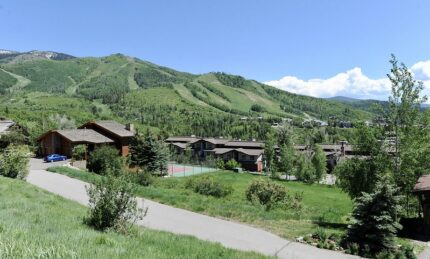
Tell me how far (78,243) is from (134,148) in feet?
143

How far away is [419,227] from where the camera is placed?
57.4 ft

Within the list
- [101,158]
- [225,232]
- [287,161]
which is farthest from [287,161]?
[225,232]

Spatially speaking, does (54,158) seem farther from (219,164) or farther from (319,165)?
(319,165)

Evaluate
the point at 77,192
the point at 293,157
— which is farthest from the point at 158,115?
the point at 77,192

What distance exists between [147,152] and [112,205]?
3971 cm

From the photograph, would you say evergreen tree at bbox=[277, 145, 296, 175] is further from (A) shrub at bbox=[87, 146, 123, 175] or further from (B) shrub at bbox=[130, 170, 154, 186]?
(B) shrub at bbox=[130, 170, 154, 186]

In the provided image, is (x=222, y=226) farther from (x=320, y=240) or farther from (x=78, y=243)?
(x=78, y=243)

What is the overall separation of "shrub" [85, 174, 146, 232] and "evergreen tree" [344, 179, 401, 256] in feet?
25.4

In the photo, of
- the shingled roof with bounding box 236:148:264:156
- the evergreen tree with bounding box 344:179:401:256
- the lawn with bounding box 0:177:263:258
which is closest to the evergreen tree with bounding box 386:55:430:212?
the evergreen tree with bounding box 344:179:401:256

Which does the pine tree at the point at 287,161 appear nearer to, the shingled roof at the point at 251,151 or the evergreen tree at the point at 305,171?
the evergreen tree at the point at 305,171

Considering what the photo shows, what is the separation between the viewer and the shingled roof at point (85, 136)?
51656 millimetres

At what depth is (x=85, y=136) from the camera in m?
53.4

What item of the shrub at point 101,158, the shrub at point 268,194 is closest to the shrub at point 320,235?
the shrub at point 268,194

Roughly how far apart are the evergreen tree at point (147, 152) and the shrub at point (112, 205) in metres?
38.6
